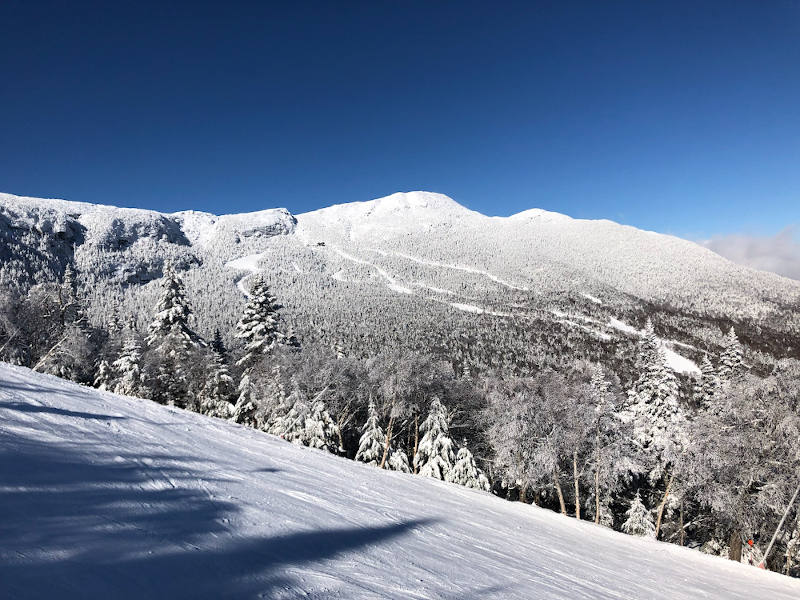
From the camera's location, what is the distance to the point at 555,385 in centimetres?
2833

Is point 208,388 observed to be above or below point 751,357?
below

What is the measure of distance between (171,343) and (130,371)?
4.07 metres

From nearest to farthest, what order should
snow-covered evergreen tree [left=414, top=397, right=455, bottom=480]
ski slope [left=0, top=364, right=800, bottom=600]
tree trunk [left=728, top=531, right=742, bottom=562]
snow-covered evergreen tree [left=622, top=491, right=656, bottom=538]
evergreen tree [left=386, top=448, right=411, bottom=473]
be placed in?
ski slope [left=0, top=364, right=800, bottom=600] → tree trunk [left=728, top=531, right=742, bottom=562] → snow-covered evergreen tree [left=622, top=491, right=656, bottom=538] → snow-covered evergreen tree [left=414, top=397, right=455, bottom=480] → evergreen tree [left=386, top=448, right=411, bottom=473]

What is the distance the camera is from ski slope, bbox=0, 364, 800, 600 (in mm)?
3432

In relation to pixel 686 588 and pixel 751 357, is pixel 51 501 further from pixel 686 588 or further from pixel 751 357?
pixel 751 357

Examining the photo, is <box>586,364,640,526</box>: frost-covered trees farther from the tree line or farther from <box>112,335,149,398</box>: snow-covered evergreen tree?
<box>112,335,149,398</box>: snow-covered evergreen tree

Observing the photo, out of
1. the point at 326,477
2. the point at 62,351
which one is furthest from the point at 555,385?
the point at 62,351

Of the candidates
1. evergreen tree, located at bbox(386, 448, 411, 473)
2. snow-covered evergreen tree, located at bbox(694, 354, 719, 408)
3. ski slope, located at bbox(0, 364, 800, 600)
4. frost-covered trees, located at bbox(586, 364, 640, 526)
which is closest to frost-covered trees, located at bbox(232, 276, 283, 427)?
evergreen tree, located at bbox(386, 448, 411, 473)

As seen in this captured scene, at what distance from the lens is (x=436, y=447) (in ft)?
94.7

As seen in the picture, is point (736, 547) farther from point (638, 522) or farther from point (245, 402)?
point (245, 402)

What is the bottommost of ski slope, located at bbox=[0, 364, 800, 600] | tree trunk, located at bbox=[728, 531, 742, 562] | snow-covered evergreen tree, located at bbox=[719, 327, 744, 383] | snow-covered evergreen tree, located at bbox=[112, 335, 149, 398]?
snow-covered evergreen tree, located at bbox=[112, 335, 149, 398]

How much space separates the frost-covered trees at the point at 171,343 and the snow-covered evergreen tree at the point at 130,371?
3.57ft

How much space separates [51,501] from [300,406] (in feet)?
84.4

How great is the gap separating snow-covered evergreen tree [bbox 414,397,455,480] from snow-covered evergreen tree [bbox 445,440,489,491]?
1.35 feet
